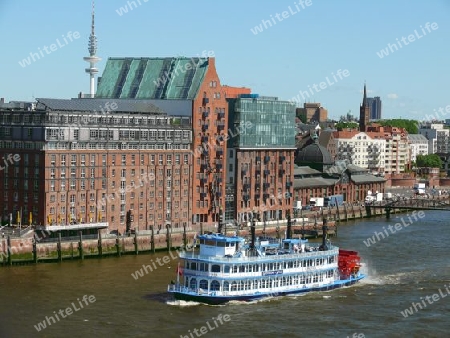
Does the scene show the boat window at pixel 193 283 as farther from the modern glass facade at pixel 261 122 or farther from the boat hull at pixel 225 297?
the modern glass facade at pixel 261 122

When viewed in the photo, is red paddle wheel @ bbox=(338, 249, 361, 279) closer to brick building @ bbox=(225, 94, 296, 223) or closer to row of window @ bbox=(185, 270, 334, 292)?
row of window @ bbox=(185, 270, 334, 292)

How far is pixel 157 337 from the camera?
73250mm

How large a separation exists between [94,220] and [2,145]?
44.6 ft

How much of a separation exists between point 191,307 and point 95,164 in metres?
38.4

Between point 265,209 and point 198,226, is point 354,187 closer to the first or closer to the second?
point 265,209

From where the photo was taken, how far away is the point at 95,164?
118 m

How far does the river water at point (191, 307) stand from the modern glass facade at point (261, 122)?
116 ft

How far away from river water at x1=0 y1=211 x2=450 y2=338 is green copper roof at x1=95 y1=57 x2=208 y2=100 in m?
32.4

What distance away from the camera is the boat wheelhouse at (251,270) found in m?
85.8

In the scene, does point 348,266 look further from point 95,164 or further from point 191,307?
point 95,164

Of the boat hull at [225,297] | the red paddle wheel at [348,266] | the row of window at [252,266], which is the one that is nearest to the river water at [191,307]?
the boat hull at [225,297]

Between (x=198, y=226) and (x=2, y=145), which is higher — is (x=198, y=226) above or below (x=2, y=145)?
below

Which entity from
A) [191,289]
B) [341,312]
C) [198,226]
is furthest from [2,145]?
[341,312]

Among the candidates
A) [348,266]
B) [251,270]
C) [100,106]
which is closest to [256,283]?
[251,270]
